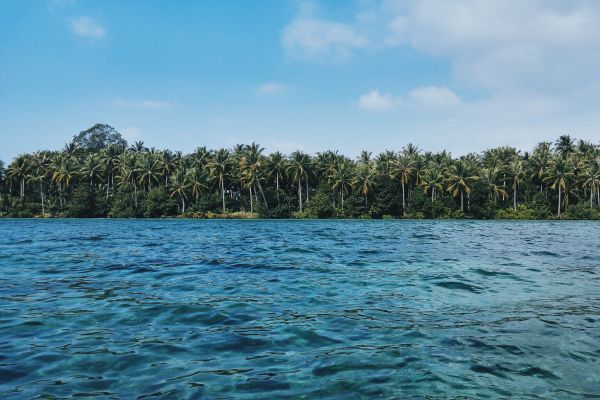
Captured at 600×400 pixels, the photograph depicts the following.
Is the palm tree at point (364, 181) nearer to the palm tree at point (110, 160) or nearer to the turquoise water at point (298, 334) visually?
the palm tree at point (110, 160)

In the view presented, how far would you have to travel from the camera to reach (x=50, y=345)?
677 centimetres

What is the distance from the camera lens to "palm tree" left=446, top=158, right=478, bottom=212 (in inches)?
3617

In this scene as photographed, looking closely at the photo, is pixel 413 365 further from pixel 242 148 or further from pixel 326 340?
pixel 242 148

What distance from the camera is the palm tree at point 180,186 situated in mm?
98625

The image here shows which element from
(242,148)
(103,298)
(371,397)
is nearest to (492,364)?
(371,397)

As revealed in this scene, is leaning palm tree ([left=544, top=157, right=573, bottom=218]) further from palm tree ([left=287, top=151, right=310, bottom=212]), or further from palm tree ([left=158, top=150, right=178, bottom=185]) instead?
palm tree ([left=158, top=150, right=178, bottom=185])

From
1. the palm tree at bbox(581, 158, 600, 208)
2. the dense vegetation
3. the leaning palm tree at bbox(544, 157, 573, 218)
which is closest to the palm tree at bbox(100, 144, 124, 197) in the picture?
the dense vegetation

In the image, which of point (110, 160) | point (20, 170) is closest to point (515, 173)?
point (110, 160)

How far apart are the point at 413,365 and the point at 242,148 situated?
10782 centimetres

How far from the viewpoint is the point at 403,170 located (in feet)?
324

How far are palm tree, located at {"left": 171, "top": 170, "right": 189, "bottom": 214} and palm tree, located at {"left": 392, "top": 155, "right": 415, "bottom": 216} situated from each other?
46656 millimetres

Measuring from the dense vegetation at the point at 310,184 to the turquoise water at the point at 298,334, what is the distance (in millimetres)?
82531

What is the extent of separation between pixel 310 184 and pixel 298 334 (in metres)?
102

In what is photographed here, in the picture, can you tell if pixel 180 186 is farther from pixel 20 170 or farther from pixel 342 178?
pixel 20 170
